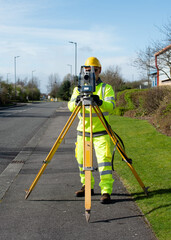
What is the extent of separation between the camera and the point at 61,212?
4.41 meters

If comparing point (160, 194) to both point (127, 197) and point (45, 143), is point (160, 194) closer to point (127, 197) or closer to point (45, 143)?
point (127, 197)

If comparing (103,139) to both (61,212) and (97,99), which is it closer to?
(97,99)

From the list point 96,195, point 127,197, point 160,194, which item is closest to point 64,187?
point 96,195

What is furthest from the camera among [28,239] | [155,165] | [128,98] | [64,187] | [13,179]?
[128,98]

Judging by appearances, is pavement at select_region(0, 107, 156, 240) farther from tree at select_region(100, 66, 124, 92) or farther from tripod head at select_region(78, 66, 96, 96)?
tree at select_region(100, 66, 124, 92)

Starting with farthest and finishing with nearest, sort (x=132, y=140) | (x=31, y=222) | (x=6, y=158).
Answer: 1. (x=132, y=140)
2. (x=6, y=158)
3. (x=31, y=222)

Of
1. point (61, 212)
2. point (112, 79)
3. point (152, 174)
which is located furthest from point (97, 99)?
point (112, 79)

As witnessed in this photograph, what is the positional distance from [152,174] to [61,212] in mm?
2371

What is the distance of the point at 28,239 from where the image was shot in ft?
11.7

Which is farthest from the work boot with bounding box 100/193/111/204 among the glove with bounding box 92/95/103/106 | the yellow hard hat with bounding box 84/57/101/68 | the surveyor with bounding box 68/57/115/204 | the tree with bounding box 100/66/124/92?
the tree with bounding box 100/66/124/92

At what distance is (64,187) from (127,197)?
44.3 inches

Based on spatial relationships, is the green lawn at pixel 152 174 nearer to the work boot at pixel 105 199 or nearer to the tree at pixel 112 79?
the work boot at pixel 105 199

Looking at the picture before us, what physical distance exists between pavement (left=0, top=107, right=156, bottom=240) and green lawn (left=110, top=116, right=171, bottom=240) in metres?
0.12

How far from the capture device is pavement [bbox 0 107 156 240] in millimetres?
3709
